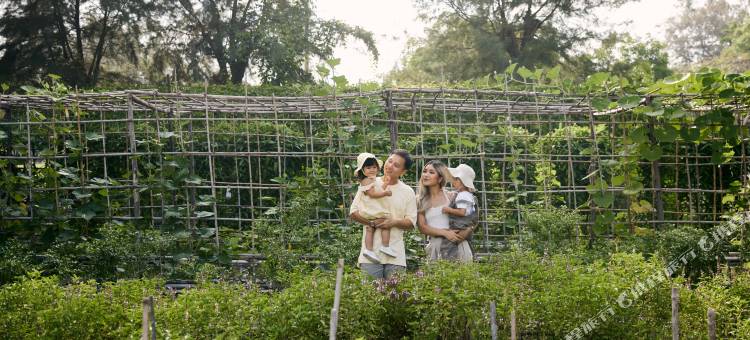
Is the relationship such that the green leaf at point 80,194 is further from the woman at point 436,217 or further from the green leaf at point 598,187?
the green leaf at point 598,187

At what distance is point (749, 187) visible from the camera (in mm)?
6625

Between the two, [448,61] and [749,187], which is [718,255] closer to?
[749,187]

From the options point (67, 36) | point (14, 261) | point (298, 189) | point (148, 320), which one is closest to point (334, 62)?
point (298, 189)

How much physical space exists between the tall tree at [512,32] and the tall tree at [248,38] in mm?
3272

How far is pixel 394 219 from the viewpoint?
186 inches

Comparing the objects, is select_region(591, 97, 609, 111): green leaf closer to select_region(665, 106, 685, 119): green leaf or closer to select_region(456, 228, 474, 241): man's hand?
select_region(665, 106, 685, 119): green leaf

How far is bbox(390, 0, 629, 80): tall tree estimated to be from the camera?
17.2 metres

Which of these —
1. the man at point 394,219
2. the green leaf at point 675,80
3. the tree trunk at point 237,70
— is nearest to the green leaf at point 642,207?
the green leaf at point 675,80

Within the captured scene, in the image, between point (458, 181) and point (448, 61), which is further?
point (448, 61)

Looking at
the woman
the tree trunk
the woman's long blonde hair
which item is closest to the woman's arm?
the woman

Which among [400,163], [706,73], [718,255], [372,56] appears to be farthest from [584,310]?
A: [372,56]

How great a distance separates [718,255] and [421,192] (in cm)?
247

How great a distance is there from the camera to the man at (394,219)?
4.71 metres

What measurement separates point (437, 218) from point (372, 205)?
49 centimetres
